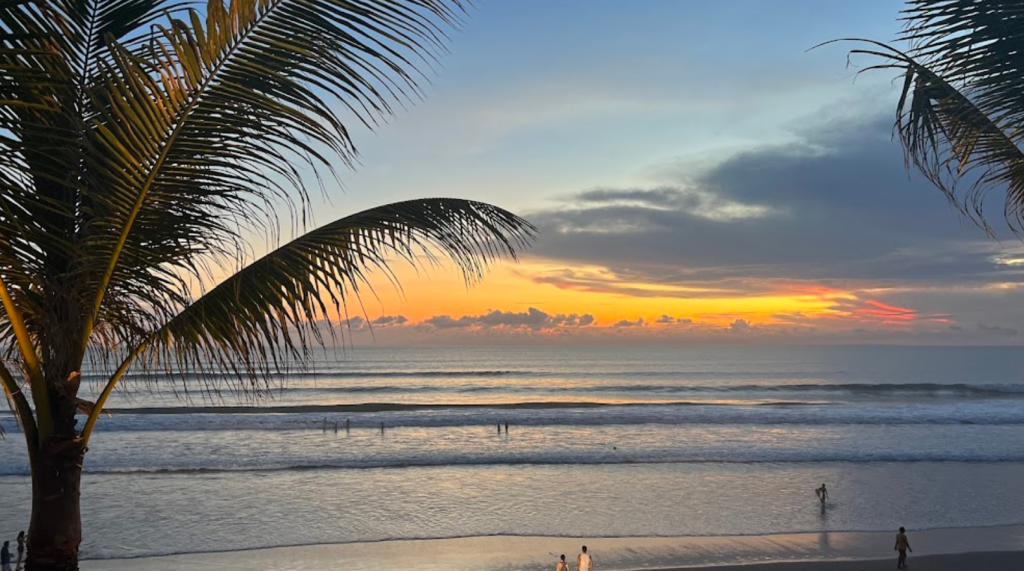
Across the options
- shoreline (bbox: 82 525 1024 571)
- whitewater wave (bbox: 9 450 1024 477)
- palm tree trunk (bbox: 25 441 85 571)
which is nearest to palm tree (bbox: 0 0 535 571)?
palm tree trunk (bbox: 25 441 85 571)

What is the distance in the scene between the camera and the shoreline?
14.1 metres

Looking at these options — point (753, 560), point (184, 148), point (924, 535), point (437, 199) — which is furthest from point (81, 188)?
point (924, 535)

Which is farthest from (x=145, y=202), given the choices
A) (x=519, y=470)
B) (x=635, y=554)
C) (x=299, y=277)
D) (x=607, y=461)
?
(x=607, y=461)

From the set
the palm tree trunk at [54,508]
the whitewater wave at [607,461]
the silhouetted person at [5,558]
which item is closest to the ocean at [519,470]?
the whitewater wave at [607,461]

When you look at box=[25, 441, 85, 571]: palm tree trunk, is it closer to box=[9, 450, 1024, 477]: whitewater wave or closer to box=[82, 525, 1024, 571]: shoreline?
box=[82, 525, 1024, 571]: shoreline

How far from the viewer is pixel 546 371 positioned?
88688 millimetres

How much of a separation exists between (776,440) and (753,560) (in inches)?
737

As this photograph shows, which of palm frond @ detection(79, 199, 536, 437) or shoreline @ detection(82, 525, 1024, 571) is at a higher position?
palm frond @ detection(79, 199, 536, 437)

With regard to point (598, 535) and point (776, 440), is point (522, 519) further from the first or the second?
point (776, 440)

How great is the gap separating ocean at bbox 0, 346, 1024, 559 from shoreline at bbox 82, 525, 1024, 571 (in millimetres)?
587

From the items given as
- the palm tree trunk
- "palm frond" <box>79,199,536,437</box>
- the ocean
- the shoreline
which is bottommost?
the shoreline

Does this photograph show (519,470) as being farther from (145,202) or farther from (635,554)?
(145,202)

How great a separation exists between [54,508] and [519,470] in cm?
2159

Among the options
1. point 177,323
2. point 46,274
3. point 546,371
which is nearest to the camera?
point 46,274
